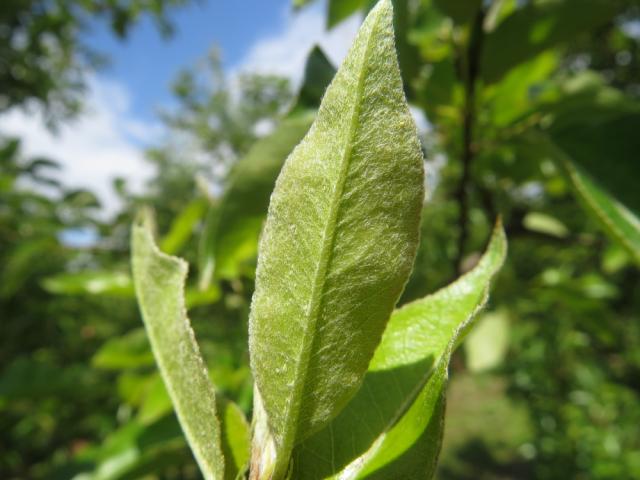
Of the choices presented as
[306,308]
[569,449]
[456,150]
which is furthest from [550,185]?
[569,449]

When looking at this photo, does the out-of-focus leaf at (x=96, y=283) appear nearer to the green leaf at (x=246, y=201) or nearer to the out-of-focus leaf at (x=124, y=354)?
the out-of-focus leaf at (x=124, y=354)

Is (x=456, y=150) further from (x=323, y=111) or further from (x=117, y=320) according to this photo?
(x=117, y=320)

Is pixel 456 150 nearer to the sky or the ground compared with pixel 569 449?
nearer to the sky

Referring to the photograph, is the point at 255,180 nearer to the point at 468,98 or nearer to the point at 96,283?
the point at 468,98

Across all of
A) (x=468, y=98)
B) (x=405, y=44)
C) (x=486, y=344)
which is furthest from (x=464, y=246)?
(x=486, y=344)

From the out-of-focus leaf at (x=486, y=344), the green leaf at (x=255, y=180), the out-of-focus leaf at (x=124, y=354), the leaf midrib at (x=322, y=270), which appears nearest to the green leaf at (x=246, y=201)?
the green leaf at (x=255, y=180)

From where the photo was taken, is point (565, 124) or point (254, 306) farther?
point (565, 124)

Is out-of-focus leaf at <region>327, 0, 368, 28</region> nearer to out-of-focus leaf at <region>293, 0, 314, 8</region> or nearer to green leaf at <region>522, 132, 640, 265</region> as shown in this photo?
out-of-focus leaf at <region>293, 0, 314, 8</region>

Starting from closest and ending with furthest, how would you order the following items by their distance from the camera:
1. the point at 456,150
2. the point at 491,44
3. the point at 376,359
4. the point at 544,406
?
1. the point at 376,359
2. the point at 491,44
3. the point at 456,150
4. the point at 544,406
